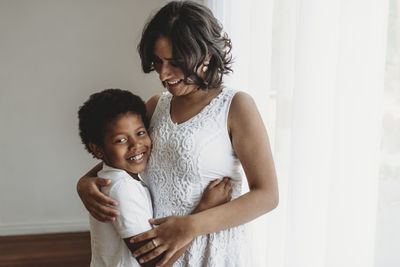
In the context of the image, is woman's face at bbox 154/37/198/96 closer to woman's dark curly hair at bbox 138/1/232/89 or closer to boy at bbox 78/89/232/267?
woman's dark curly hair at bbox 138/1/232/89

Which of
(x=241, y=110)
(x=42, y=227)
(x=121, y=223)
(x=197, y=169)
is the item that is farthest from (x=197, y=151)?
(x=42, y=227)

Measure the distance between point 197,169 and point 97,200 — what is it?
0.94 feet

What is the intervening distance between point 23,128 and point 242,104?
2.45 m

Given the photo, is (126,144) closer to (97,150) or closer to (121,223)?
(97,150)

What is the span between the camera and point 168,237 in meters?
0.88

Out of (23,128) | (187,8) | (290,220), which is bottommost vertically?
(23,128)

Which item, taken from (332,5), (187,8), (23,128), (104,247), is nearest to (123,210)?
(104,247)

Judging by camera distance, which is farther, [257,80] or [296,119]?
Result: [257,80]

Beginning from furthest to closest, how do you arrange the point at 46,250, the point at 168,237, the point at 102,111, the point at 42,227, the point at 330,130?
the point at 42,227 → the point at 46,250 → the point at 102,111 → the point at 168,237 → the point at 330,130

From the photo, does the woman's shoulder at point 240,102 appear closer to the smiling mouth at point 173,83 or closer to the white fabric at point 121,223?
the smiling mouth at point 173,83

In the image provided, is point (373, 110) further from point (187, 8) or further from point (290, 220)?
point (187, 8)

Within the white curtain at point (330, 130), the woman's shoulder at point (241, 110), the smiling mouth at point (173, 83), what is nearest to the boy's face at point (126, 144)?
the smiling mouth at point (173, 83)

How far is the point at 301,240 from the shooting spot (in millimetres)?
845

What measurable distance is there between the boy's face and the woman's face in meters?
0.16
